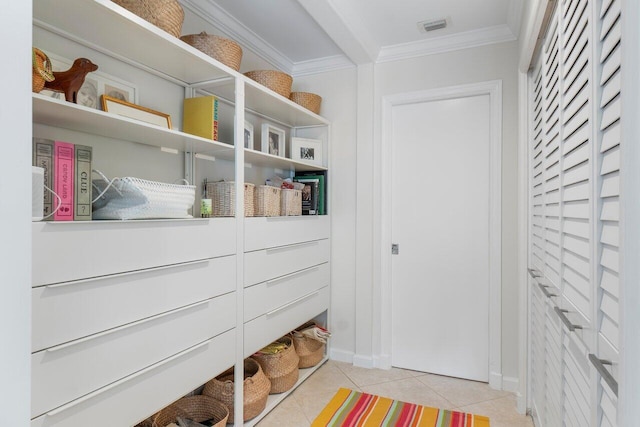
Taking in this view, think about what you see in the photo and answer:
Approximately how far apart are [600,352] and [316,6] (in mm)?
2035

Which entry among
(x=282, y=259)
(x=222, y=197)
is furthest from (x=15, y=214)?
(x=282, y=259)

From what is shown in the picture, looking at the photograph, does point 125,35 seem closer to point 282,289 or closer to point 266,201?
point 266,201

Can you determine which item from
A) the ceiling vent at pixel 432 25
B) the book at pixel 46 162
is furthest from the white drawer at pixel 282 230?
the ceiling vent at pixel 432 25

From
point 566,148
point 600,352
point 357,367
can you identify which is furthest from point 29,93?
point 357,367

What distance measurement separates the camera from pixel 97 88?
5.47 feet

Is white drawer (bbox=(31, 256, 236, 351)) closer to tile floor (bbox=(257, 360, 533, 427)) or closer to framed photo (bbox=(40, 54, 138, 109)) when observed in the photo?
framed photo (bbox=(40, 54, 138, 109))

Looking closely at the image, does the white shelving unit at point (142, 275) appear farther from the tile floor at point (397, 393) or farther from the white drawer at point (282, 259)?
the tile floor at point (397, 393)

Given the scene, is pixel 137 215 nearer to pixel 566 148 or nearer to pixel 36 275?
pixel 36 275

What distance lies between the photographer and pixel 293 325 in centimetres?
257

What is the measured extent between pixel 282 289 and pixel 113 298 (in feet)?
3.92

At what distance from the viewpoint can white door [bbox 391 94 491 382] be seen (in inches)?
108

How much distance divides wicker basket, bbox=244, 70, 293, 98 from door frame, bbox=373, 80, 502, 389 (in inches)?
32.5

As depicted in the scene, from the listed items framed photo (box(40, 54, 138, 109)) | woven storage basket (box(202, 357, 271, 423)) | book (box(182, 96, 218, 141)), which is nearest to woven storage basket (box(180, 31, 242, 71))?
book (box(182, 96, 218, 141))

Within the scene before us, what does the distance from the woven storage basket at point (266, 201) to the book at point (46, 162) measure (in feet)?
3.80
